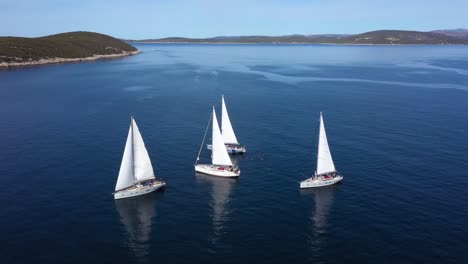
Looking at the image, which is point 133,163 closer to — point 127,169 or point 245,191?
point 127,169

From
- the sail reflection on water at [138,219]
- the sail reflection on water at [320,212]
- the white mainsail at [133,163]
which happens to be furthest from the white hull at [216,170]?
the sail reflection on water at [320,212]

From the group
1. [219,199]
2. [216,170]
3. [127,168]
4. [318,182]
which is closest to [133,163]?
[127,168]

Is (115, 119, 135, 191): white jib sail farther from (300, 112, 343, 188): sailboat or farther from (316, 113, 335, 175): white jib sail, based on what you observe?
(316, 113, 335, 175): white jib sail

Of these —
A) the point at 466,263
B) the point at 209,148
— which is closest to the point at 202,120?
the point at 209,148

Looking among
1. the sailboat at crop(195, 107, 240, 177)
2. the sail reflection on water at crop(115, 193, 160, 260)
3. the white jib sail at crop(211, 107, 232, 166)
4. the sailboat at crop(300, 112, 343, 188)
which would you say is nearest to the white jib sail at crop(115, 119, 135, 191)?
the sail reflection on water at crop(115, 193, 160, 260)

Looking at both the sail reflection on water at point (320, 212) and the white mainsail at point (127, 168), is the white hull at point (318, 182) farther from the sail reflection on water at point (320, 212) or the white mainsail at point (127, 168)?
the white mainsail at point (127, 168)

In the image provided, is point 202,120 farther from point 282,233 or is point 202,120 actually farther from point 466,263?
point 466,263
